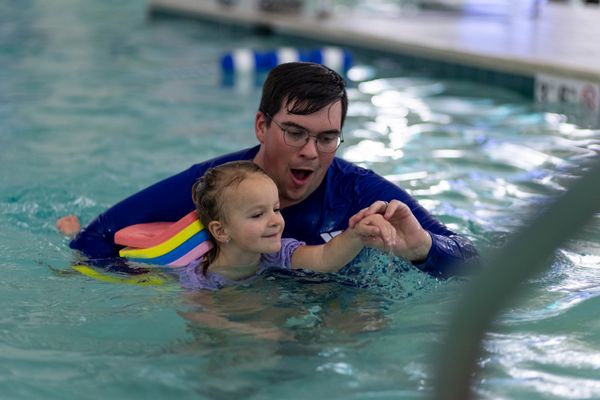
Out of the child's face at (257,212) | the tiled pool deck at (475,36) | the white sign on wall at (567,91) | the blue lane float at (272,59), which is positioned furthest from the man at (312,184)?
the blue lane float at (272,59)

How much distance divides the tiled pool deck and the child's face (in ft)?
16.8

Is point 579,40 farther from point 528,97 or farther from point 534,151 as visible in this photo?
point 534,151

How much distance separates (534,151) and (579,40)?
12.1 feet

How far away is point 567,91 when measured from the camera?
315 inches

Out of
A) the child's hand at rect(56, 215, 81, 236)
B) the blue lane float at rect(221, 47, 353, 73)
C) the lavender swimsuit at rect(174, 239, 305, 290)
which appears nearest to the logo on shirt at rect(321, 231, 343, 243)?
the lavender swimsuit at rect(174, 239, 305, 290)

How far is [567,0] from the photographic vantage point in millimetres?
13461

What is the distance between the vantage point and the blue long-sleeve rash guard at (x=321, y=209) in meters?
3.59

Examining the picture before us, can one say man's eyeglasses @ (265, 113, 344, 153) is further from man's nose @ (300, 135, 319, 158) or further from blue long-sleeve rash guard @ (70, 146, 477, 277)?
blue long-sleeve rash guard @ (70, 146, 477, 277)

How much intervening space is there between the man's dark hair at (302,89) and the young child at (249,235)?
27cm

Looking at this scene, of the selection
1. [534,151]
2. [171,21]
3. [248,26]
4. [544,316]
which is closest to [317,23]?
[248,26]

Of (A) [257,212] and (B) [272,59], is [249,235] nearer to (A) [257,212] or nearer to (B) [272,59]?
(A) [257,212]

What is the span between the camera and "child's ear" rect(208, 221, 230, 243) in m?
3.41

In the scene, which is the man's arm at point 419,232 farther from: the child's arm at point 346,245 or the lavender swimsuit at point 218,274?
the lavender swimsuit at point 218,274

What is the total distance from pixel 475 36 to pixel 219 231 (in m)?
7.42
